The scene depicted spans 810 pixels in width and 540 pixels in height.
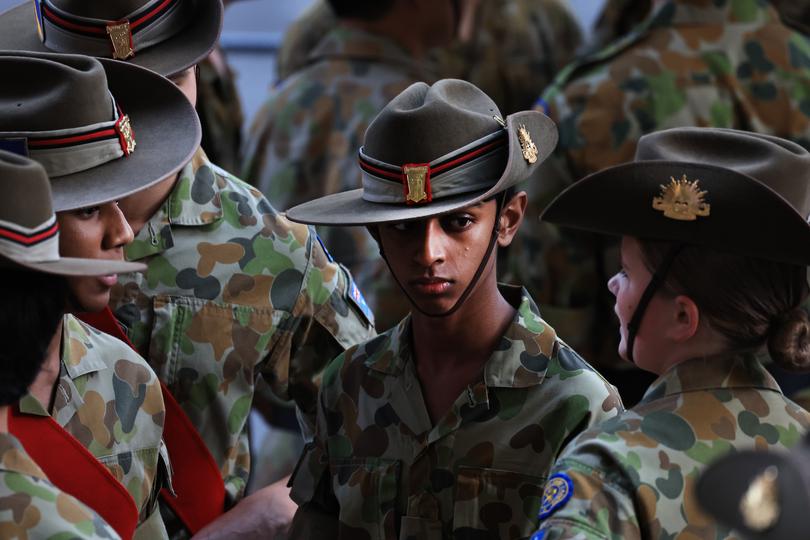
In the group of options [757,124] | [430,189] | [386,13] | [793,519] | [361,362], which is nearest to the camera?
[793,519]

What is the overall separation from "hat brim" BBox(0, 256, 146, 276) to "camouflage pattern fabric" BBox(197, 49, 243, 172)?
11.4ft

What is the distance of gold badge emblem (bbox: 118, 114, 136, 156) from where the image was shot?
262 cm

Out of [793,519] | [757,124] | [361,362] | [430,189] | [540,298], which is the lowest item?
[540,298]

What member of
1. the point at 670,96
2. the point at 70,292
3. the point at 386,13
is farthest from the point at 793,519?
the point at 386,13

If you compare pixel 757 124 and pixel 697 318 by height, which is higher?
pixel 697 318

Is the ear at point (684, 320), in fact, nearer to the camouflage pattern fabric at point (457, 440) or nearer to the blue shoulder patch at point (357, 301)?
the camouflage pattern fabric at point (457, 440)

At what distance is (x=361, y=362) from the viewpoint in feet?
9.07

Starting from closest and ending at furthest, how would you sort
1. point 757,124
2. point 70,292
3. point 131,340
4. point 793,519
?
1. point 793,519
2. point 70,292
3. point 131,340
4. point 757,124

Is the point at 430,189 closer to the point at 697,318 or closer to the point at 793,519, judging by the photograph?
the point at 697,318

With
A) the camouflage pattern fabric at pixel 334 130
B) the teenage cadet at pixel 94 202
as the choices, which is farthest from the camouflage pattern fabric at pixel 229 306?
the camouflage pattern fabric at pixel 334 130

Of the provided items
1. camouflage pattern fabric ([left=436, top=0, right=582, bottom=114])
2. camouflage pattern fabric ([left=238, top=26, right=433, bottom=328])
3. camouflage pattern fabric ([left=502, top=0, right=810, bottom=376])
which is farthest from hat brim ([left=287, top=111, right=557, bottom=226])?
A: camouflage pattern fabric ([left=436, top=0, right=582, bottom=114])

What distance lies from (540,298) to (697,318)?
86.8 inches

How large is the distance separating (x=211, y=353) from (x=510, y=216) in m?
0.78

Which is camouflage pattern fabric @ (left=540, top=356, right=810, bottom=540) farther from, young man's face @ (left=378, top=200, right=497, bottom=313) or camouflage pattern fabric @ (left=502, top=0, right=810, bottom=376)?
camouflage pattern fabric @ (left=502, top=0, right=810, bottom=376)
